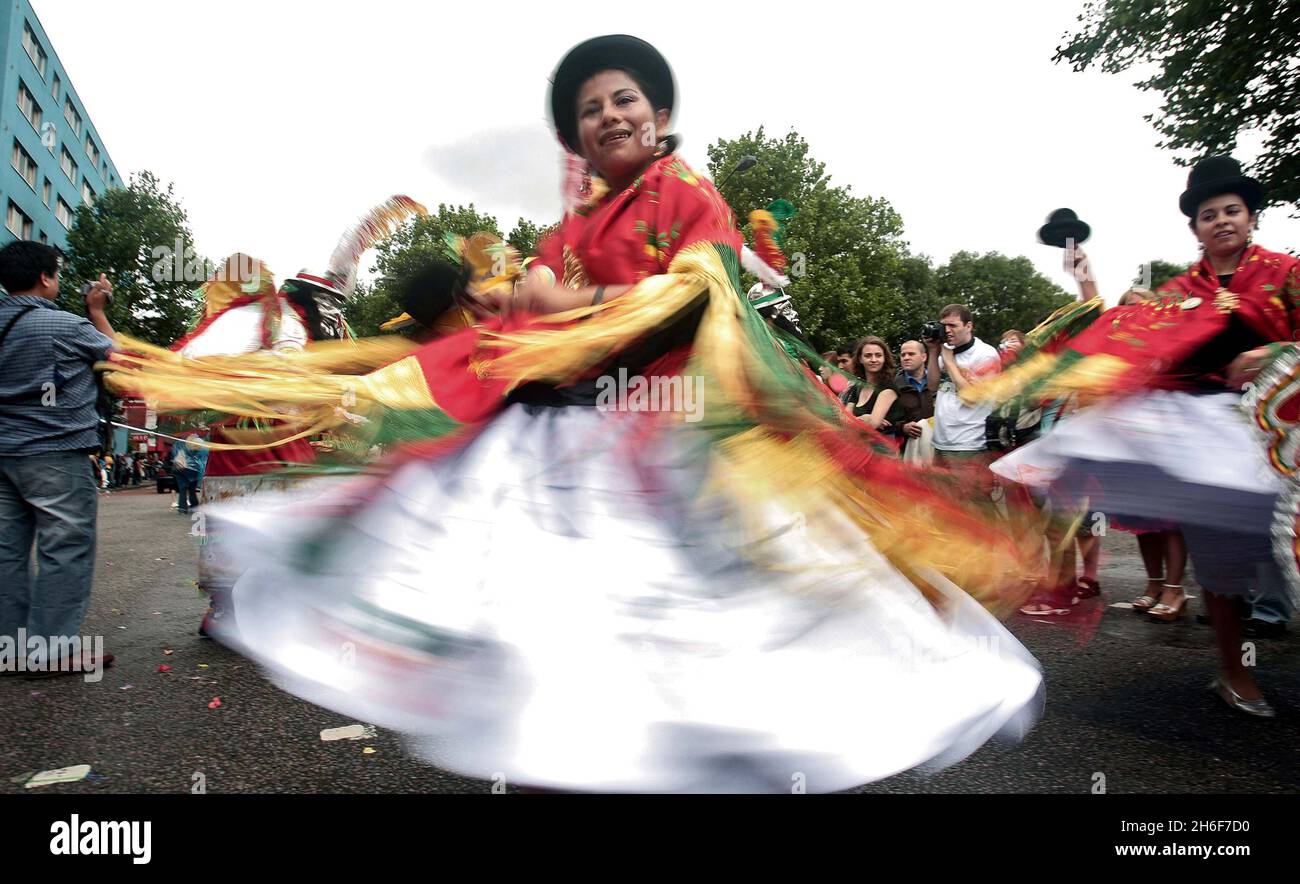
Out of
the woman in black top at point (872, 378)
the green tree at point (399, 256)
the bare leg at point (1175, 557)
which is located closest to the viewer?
the green tree at point (399, 256)

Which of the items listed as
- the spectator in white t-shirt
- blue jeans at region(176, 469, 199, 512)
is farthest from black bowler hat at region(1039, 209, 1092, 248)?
blue jeans at region(176, 469, 199, 512)

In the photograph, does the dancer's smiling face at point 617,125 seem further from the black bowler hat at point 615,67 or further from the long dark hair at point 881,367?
Answer: the long dark hair at point 881,367

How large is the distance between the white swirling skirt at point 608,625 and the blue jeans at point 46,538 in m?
2.43

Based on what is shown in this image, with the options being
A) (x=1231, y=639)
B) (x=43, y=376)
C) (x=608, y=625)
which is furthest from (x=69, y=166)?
(x=1231, y=639)

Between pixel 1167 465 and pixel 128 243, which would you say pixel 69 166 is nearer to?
pixel 128 243

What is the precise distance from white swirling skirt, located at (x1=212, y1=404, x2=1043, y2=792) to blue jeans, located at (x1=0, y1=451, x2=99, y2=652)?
7.97 feet

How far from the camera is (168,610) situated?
504 cm

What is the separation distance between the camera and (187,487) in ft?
39.5

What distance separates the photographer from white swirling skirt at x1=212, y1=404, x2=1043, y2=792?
1187 mm

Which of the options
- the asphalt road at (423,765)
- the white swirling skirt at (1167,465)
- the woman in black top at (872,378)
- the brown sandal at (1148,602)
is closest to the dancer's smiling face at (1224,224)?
the white swirling skirt at (1167,465)

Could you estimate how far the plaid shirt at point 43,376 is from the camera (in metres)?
3.25
